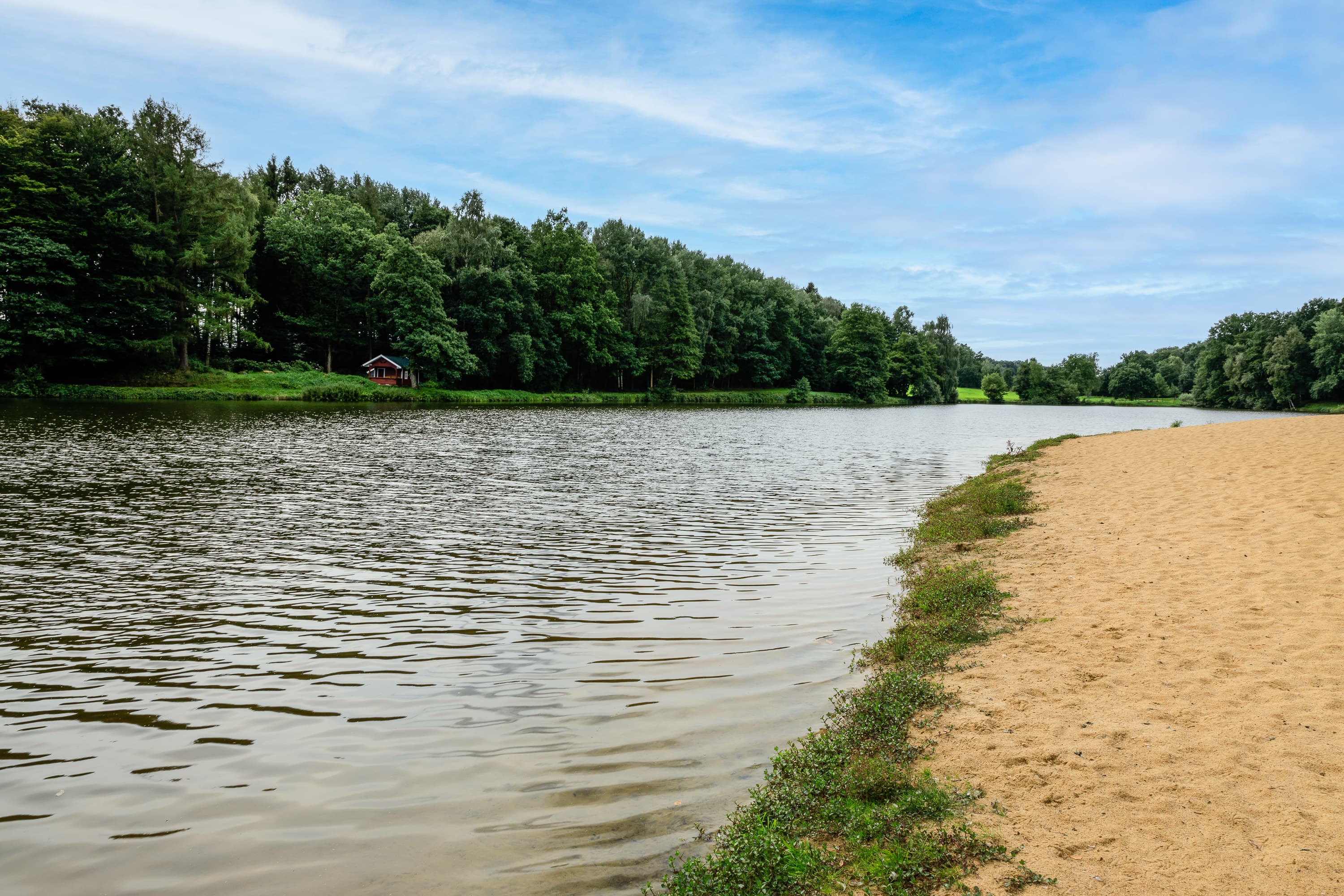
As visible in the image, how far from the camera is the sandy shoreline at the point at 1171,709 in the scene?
13.2ft

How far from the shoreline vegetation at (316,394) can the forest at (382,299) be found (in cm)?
223

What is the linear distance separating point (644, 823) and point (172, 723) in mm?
4584

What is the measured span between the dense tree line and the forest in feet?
0.72

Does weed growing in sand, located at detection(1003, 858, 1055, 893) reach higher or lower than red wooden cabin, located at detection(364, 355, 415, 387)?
lower

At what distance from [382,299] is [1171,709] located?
259 feet

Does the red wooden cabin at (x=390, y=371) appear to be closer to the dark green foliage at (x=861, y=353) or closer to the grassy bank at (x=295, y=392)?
the grassy bank at (x=295, y=392)

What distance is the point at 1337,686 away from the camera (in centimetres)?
597

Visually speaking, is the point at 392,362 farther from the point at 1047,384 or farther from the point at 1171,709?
the point at 1047,384

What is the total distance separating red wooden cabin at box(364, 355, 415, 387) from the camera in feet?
240

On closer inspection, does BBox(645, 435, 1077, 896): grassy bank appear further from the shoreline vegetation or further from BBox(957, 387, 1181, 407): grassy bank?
BBox(957, 387, 1181, 407): grassy bank

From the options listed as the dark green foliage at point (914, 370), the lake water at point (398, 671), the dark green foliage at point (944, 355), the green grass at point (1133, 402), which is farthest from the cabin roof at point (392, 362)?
the green grass at point (1133, 402)

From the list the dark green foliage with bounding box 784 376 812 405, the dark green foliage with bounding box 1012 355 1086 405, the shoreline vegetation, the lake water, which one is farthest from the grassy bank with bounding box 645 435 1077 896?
the dark green foliage with bounding box 1012 355 1086 405

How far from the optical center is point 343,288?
3088 inches

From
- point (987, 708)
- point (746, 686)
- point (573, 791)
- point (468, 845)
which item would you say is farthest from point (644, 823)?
point (987, 708)
